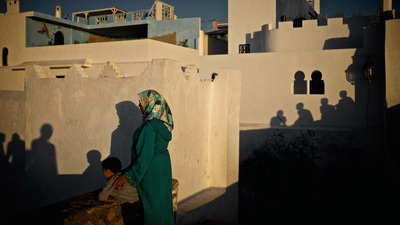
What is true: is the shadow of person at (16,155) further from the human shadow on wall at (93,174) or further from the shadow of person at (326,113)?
the shadow of person at (326,113)

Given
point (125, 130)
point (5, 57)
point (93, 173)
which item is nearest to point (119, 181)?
point (125, 130)

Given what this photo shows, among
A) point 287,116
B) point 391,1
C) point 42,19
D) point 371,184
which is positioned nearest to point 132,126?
point 287,116

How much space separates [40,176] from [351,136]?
940cm

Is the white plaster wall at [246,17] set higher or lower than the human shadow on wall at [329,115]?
higher

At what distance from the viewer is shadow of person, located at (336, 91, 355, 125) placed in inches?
466

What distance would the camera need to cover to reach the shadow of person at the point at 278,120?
1272 centimetres

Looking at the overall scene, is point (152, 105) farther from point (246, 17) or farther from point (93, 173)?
point (246, 17)

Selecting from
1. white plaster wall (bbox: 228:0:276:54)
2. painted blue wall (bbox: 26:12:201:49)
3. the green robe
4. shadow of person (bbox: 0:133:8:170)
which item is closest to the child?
the green robe

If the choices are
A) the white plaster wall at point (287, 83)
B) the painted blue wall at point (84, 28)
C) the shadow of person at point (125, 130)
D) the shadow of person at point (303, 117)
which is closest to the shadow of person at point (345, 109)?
the white plaster wall at point (287, 83)

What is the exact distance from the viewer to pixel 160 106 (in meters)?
3.54

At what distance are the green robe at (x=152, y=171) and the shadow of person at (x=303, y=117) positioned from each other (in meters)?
9.77

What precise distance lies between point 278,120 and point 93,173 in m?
7.76

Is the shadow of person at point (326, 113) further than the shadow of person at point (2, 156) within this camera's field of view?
Yes

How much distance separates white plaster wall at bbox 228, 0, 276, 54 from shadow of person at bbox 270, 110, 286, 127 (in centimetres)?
513
